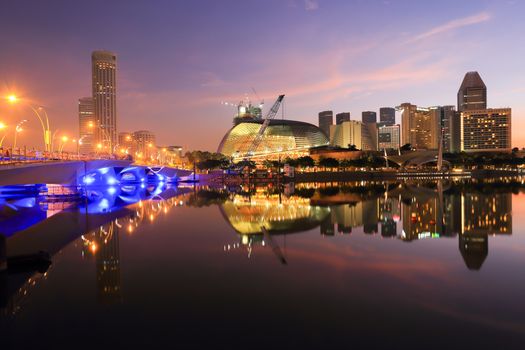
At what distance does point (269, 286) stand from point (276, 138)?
176772 mm

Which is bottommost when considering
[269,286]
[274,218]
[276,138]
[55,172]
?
[269,286]

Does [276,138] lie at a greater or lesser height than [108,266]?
greater

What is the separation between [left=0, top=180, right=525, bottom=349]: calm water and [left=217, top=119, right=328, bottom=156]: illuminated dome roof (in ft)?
532

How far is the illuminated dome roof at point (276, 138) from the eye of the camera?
616ft

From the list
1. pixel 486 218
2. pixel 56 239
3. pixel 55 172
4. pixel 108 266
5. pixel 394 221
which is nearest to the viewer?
pixel 108 266

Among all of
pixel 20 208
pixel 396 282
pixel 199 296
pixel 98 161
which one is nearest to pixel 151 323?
pixel 199 296

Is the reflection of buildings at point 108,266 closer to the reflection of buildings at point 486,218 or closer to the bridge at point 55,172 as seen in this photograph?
the bridge at point 55,172

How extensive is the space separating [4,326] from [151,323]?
11.7ft

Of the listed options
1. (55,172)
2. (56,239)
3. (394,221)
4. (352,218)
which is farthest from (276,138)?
(56,239)

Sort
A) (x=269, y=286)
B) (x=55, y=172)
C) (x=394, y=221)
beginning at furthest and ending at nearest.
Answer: (x=55, y=172), (x=394, y=221), (x=269, y=286)

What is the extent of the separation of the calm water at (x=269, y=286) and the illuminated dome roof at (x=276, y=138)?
162185 millimetres

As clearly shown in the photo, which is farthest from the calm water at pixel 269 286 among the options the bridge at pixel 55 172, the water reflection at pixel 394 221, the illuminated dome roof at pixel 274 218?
the bridge at pixel 55 172

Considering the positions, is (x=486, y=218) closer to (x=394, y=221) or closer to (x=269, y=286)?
(x=394, y=221)

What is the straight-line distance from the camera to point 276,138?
188750 millimetres
